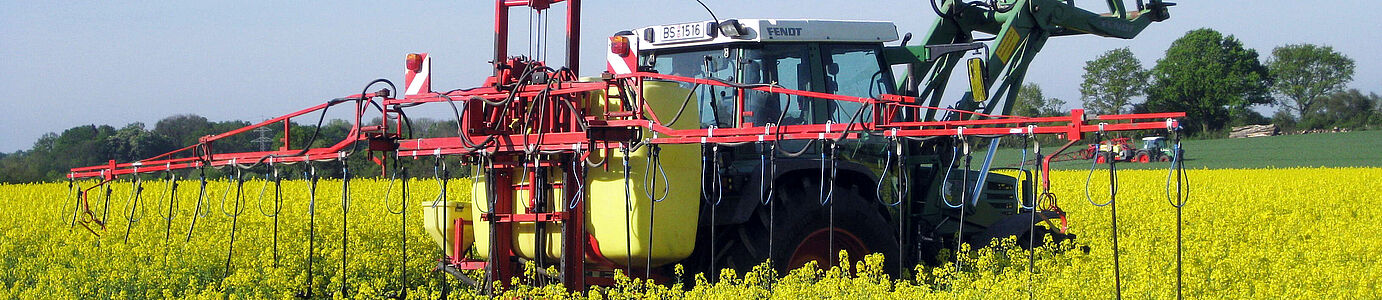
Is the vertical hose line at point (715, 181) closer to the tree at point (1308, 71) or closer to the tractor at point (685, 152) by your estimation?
the tractor at point (685, 152)

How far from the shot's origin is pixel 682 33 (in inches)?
364

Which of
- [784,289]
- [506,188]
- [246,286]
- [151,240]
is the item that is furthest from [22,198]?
[784,289]

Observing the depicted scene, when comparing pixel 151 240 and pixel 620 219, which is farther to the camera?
pixel 151 240

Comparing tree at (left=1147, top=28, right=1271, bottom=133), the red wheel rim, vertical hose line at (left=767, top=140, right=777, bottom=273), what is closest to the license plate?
vertical hose line at (left=767, top=140, right=777, bottom=273)

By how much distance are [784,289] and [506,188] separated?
7.19 feet

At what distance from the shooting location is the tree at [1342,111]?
62031 mm

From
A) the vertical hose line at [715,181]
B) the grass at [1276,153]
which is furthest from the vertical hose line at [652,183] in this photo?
the grass at [1276,153]

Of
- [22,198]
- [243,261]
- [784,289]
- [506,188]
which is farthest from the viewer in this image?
[22,198]

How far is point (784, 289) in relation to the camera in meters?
7.04

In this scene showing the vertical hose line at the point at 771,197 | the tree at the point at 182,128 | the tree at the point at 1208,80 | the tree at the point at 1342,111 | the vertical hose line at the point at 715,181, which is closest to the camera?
the vertical hose line at the point at 771,197

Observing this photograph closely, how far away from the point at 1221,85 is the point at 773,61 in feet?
227

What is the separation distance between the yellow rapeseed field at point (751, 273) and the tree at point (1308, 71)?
229ft

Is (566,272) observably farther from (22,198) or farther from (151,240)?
(22,198)

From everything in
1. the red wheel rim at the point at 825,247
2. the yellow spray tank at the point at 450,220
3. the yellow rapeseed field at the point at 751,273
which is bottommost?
the yellow rapeseed field at the point at 751,273
